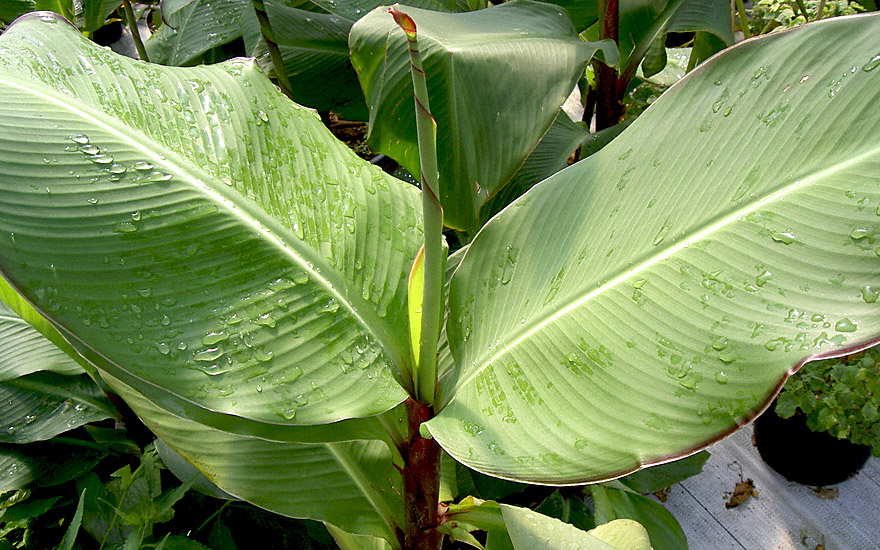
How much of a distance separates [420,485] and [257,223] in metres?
0.28

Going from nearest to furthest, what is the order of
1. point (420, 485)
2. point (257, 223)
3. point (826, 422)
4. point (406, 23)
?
point (406, 23)
point (257, 223)
point (420, 485)
point (826, 422)

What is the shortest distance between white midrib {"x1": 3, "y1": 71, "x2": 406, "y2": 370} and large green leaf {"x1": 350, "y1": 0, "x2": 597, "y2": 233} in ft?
0.61

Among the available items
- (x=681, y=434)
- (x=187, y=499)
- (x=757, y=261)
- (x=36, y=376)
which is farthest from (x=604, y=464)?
(x=36, y=376)

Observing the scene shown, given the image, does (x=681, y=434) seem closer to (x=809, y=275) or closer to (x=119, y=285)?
(x=809, y=275)

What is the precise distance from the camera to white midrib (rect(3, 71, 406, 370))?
431 mm

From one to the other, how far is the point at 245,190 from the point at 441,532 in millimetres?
371

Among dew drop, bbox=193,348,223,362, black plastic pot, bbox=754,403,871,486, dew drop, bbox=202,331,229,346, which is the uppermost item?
dew drop, bbox=202,331,229,346

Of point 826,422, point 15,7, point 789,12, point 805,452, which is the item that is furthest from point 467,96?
point 15,7

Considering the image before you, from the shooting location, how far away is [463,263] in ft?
1.69

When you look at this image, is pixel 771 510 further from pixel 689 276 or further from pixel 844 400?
pixel 689 276

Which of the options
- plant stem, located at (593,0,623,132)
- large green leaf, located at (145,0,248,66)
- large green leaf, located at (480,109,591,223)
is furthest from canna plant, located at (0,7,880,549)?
large green leaf, located at (145,0,248,66)

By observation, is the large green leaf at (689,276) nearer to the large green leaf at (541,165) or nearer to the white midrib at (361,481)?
the white midrib at (361,481)

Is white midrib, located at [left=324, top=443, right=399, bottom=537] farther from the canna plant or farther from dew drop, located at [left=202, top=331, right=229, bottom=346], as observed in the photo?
dew drop, located at [left=202, top=331, right=229, bottom=346]

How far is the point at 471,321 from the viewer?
503 mm
